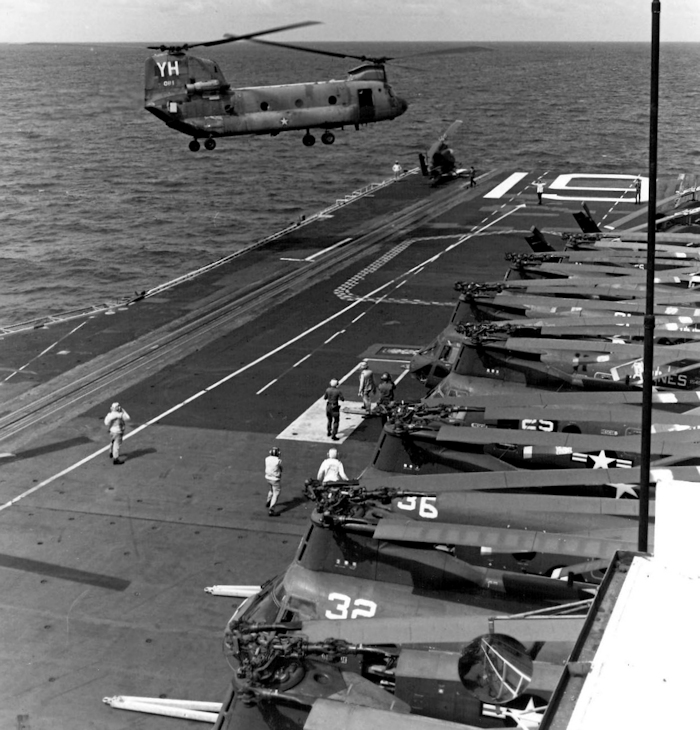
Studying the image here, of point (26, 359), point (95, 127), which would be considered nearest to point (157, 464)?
point (26, 359)

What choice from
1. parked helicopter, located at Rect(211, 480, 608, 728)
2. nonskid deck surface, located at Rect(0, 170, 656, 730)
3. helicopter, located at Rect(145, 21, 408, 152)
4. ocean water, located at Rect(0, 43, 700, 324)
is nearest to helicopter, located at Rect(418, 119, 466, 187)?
ocean water, located at Rect(0, 43, 700, 324)

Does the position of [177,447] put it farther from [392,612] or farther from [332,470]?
[392,612]

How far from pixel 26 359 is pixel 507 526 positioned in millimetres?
22362

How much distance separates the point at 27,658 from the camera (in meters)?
16.1

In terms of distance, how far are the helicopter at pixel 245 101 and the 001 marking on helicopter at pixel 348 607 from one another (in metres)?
36.7

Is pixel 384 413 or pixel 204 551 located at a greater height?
pixel 384 413

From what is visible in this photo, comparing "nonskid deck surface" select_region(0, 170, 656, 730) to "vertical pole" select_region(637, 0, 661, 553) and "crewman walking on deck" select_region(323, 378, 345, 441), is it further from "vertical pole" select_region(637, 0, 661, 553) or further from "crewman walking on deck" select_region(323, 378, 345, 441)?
"vertical pole" select_region(637, 0, 661, 553)

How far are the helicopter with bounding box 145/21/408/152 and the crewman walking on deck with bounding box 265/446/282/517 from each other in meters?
29.9

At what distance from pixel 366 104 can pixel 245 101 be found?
6145mm

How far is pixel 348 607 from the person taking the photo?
13664 mm

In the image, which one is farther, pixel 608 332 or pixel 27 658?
pixel 608 332

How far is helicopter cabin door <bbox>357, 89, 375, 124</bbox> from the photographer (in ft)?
→ 170

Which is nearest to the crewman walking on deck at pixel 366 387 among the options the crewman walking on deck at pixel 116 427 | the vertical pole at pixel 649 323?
the crewman walking on deck at pixel 116 427

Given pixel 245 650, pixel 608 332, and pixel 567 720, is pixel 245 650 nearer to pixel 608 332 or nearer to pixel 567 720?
pixel 567 720
